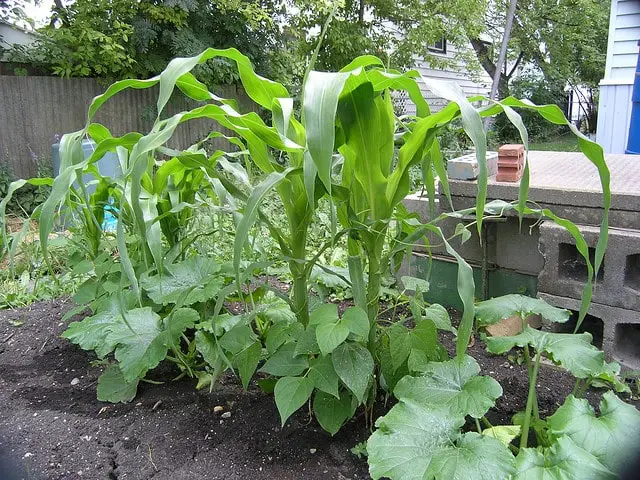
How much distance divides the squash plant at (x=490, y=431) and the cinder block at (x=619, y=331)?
532 mm

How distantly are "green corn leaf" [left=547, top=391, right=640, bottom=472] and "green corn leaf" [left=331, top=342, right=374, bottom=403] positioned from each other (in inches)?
16.3

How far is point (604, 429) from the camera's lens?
114 centimetres

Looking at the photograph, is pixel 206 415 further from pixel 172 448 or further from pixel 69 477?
pixel 69 477

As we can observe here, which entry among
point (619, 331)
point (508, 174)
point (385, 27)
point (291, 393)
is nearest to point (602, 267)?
point (619, 331)

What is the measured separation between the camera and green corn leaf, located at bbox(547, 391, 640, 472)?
110cm

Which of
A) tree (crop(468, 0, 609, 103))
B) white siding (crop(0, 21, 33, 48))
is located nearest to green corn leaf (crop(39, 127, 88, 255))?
white siding (crop(0, 21, 33, 48))

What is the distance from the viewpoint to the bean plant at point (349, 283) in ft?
3.60

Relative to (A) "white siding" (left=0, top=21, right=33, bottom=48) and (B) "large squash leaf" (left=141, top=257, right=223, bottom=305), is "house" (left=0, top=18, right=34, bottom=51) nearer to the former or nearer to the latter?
(A) "white siding" (left=0, top=21, right=33, bottom=48)

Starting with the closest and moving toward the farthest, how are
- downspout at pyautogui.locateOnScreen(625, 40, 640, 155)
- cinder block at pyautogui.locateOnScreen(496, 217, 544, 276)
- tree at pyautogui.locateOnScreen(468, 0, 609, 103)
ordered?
cinder block at pyautogui.locateOnScreen(496, 217, 544, 276) → downspout at pyautogui.locateOnScreen(625, 40, 640, 155) → tree at pyautogui.locateOnScreen(468, 0, 609, 103)

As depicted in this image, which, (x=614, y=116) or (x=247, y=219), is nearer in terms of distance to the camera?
(x=247, y=219)

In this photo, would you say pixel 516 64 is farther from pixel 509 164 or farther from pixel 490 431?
pixel 490 431

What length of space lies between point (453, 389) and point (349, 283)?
1.27 ft

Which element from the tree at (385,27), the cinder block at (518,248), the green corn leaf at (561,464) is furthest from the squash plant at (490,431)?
the tree at (385,27)

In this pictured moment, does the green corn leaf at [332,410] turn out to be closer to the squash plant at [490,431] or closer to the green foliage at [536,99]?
the squash plant at [490,431]
